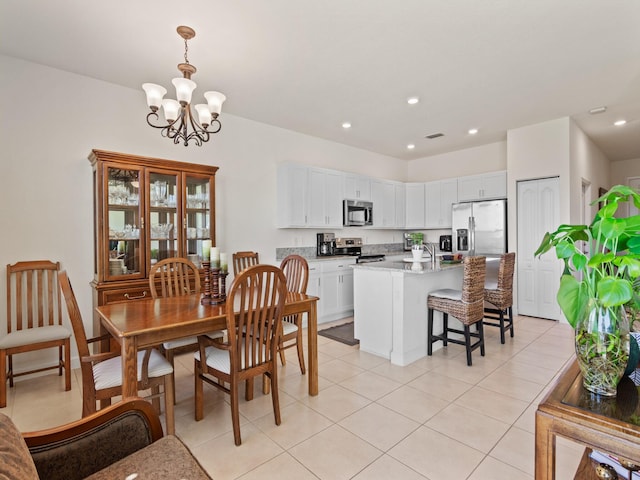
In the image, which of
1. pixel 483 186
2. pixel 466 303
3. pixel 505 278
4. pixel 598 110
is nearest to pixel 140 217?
pixel 466 303

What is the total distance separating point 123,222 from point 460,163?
5.72 metres

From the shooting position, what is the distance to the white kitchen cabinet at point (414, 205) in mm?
6457

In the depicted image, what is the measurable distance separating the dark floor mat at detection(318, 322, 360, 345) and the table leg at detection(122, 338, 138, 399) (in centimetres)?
250

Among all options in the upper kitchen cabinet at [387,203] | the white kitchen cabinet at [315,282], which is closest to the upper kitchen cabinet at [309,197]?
the white kitchen cabinet at [315,282]

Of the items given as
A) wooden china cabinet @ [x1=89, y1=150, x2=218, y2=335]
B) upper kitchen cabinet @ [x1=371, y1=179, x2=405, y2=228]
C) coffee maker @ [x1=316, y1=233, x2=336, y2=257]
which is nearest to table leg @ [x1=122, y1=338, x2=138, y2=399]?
wooden china cabinet @ [x1=89, y1=150, x2=218, y2=335]

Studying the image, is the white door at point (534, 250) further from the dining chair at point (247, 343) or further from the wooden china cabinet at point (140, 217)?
the wooden china cabinet at point (140, 217)

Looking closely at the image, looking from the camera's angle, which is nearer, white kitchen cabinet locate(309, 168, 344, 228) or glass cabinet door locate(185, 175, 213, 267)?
glass cabinet door locate(185, 175, 213, 267)

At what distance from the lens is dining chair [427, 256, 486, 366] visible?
3.08 metres

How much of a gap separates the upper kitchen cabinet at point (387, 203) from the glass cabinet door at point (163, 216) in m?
3.46

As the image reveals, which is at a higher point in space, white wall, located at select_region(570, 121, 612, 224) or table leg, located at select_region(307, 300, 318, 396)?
white wall, located at select_region(570, 121, 612, 224)

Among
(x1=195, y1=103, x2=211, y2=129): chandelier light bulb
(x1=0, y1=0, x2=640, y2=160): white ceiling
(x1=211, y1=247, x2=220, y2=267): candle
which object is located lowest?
(x1=211, y1=247, x2=220, y2=267): candle

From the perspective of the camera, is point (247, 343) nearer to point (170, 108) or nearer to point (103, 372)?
point (103, 372)

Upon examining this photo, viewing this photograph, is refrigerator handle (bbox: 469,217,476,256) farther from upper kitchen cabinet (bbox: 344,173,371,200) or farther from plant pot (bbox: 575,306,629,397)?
plant pot (bbox: 575,306,629,397)

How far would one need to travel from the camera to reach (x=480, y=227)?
541 centimetres
